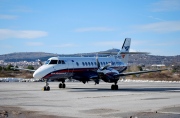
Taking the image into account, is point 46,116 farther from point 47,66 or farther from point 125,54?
point 125,54

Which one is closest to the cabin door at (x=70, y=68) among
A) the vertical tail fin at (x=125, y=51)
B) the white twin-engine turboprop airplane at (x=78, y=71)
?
the white twin-engine turboprop airplane at (x=78, y=71)

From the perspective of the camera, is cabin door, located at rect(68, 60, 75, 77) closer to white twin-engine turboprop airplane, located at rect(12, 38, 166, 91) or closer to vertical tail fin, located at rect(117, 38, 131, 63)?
white twin-engine turboprop airplane, located at rect(12, 38, 166, 91)

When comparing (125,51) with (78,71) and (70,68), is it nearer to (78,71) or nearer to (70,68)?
(78,71)

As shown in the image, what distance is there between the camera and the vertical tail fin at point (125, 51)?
42.7m

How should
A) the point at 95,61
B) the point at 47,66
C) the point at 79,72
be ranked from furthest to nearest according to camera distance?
1. the point at 95,61
2. the point at 79,72
3. the point at 47,66

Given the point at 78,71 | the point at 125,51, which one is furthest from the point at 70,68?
the point at 125,51

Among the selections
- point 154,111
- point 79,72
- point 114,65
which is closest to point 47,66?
point 79,72

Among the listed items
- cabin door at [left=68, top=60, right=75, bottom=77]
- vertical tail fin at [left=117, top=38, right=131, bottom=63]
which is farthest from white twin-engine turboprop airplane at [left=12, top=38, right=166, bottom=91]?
vertical tail fin at [left=117, top=38, right=131, bottom=63]

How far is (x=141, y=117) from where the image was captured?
13.2 metres

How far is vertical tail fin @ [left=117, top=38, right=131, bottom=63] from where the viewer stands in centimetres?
4272

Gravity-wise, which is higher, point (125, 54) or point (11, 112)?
point (125, 54)

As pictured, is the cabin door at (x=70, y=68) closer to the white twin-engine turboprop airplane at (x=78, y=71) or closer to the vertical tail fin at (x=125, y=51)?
the white twin-engine turboprop airplane at (x=78, y=71)

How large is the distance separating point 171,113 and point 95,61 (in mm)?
22597

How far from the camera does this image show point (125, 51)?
43562 millimetres
